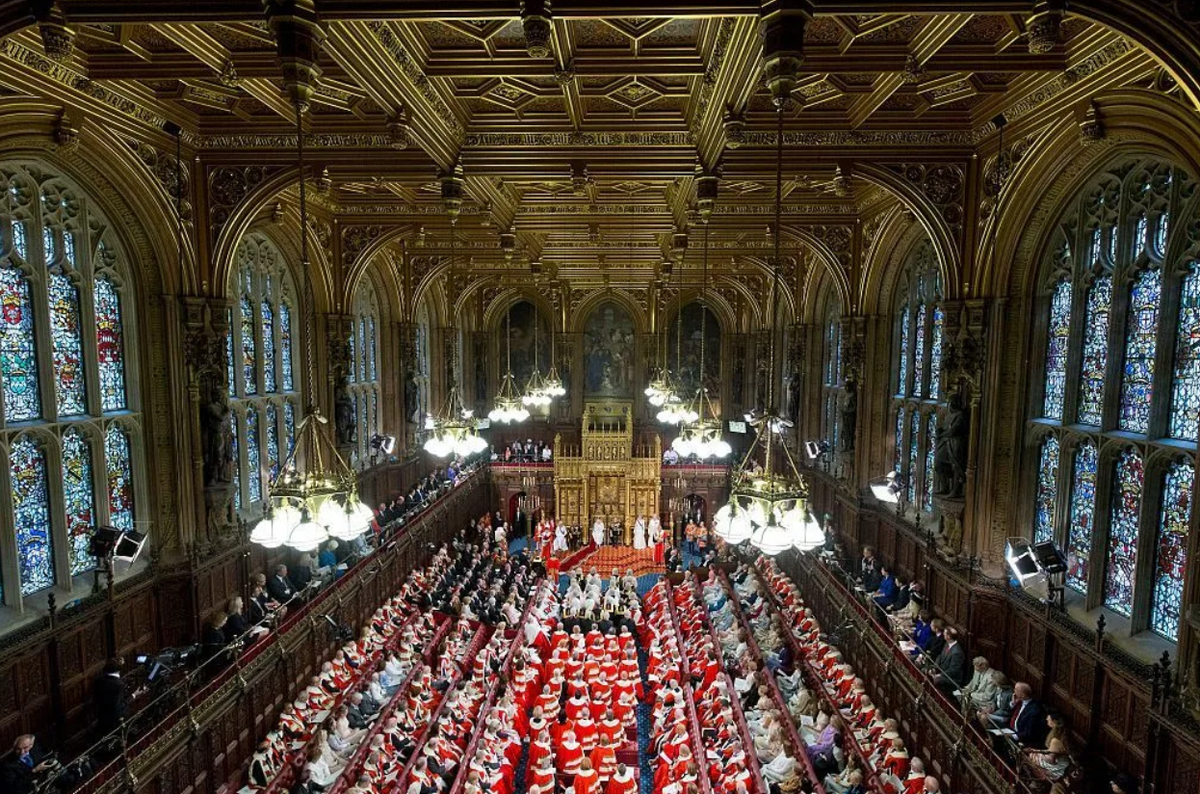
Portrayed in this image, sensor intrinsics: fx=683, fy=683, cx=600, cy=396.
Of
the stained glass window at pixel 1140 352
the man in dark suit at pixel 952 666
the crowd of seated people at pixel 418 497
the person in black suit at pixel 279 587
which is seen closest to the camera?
the stained glass window at pixel 1140 352

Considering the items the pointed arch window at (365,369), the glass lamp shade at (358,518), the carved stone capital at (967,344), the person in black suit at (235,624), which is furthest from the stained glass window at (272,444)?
the carved stone capital at (967,344)

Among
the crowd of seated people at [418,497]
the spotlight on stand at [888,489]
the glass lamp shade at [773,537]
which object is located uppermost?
the glass lamp shade at [773,537]

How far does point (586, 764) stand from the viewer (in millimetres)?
10516

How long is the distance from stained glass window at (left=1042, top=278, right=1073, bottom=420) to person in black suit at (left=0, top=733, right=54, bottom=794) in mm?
12376

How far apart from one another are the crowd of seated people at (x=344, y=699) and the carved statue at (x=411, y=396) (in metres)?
6.04

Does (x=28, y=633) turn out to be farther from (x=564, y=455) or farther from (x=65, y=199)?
(x=564, y=455)

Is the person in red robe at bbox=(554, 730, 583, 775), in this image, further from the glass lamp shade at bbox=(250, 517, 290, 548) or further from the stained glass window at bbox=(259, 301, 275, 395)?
the stained glass window at bbox=(259, 301, 275, 395)

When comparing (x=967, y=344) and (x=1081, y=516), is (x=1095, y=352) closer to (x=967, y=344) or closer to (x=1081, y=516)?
(x=967, y=344)

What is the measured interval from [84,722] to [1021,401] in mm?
13200

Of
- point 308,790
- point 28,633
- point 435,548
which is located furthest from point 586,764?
point 435,548

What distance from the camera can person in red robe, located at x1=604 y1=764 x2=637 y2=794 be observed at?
398 inches

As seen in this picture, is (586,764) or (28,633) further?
(586,764)

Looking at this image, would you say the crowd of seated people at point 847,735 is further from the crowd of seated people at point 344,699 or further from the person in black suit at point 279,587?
the person in black suit at point 279,587

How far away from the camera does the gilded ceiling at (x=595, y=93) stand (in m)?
6.36
